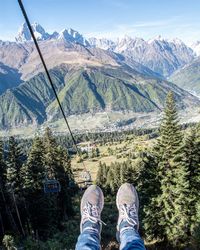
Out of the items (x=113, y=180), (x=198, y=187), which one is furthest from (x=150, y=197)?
(x=113, y=180)

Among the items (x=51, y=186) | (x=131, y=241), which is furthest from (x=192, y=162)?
(x=131, y=241)

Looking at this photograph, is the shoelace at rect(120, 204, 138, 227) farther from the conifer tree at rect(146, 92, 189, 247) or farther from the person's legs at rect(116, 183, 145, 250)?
the conifer tree at rect(146, 92, 189, 247)

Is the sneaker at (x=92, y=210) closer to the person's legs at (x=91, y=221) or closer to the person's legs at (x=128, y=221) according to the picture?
the person's legs at (x=91, y=221)

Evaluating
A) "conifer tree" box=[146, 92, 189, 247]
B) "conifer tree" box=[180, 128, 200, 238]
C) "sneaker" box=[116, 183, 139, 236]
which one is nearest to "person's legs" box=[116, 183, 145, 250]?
"sneaker" box=[116, 183, 139, 236]

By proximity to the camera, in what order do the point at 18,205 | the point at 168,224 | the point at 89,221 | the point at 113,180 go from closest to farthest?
the point at 89,221
the point at 168,224
the point at 18,205
the point at 113,180

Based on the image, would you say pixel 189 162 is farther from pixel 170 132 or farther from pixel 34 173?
pixel 34 173

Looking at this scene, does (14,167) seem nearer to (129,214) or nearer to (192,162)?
(192,162)
